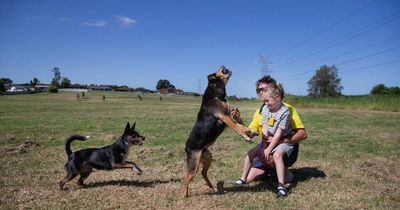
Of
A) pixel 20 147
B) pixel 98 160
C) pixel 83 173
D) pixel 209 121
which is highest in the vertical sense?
pixel 209 121

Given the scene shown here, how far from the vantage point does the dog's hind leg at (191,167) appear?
21.1ft

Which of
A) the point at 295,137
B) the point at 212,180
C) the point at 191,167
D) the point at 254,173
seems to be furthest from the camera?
the point at 212,180

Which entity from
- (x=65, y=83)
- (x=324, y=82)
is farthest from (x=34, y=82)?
(x=324, y=82)

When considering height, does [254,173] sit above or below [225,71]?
below

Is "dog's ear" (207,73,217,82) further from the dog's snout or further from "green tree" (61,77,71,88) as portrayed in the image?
"green tree" (61,77,71,88)

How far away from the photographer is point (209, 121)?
654cm

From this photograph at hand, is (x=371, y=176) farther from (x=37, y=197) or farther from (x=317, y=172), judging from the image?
(x=37, y=197)

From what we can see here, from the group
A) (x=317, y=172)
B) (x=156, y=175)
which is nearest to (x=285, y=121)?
(x=317, y=172)

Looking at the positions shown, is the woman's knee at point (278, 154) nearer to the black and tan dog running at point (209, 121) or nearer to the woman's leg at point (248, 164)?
the woman's leg at point (248, 164)

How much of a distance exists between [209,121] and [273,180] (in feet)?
7.25

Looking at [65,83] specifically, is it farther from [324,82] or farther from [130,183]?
[130,183]

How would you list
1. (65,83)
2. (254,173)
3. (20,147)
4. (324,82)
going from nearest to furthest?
1. (254,173)
2. (20,147)
3. (324,82)
4. (65,83)

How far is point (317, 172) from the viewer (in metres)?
8.33

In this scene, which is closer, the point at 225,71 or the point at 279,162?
the point at 225,71
